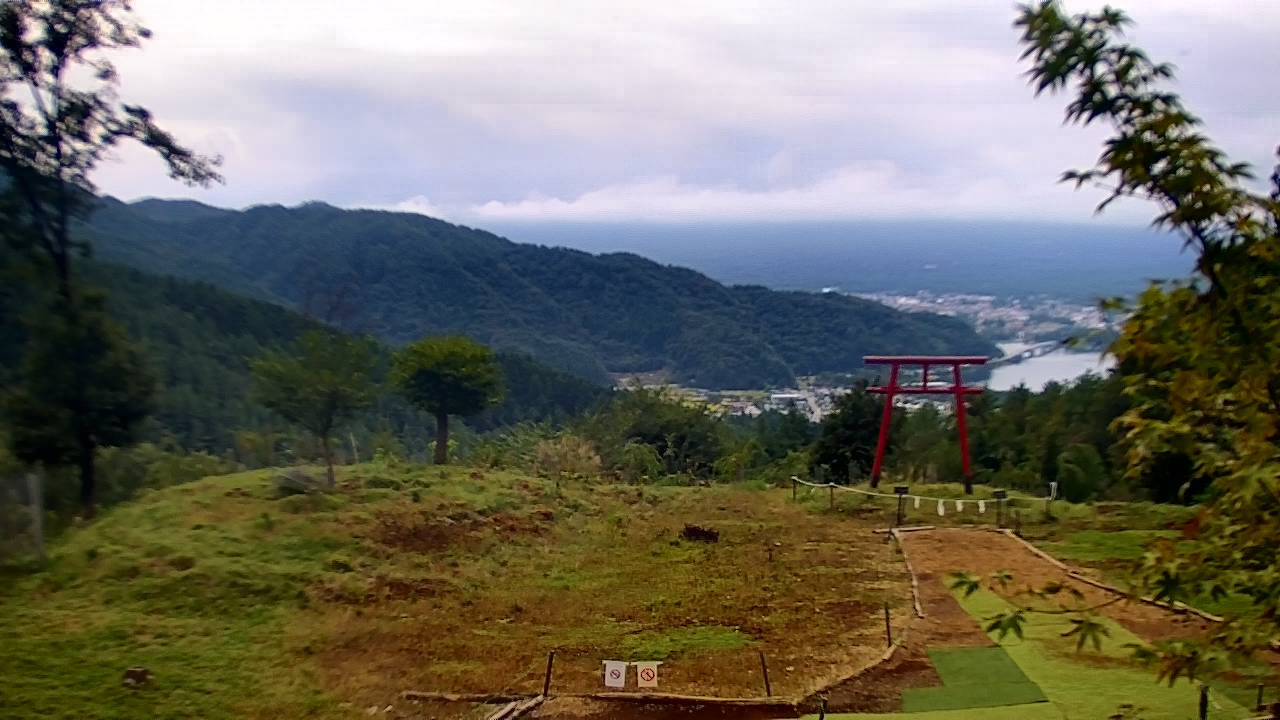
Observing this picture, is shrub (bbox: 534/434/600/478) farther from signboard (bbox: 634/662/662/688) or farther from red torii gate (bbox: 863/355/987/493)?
signboard (bbox: 634/662/662/688)

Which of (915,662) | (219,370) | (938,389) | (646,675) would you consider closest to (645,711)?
(646,675)

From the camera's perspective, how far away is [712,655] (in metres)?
8.43

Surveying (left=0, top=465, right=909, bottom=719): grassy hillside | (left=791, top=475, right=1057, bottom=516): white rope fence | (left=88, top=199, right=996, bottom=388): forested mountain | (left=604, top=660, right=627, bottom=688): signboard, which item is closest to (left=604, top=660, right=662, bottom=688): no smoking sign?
(left=604, top=660, right=627, bottom=688): signboard

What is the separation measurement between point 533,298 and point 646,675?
85.2 m

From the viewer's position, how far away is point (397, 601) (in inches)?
400

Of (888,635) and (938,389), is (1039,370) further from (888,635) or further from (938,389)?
(888,635)

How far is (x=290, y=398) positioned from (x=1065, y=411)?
19.2m

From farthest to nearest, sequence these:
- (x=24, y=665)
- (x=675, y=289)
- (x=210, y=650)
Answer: (x=675, y=289) < (x=210, y=650) < (x=24, y=665)

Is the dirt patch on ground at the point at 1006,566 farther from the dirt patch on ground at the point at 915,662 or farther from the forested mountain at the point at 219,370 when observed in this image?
the forested mountain at the point at 219,370

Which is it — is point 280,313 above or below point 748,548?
above

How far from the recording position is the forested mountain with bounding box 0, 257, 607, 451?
32406 millimetres

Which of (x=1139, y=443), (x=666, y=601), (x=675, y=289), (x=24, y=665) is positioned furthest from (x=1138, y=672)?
(x=675, y=289)

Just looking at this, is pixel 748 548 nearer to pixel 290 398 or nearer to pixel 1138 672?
pixel 1138 672

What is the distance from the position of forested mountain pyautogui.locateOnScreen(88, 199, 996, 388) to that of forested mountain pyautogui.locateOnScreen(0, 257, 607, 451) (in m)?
22.9
